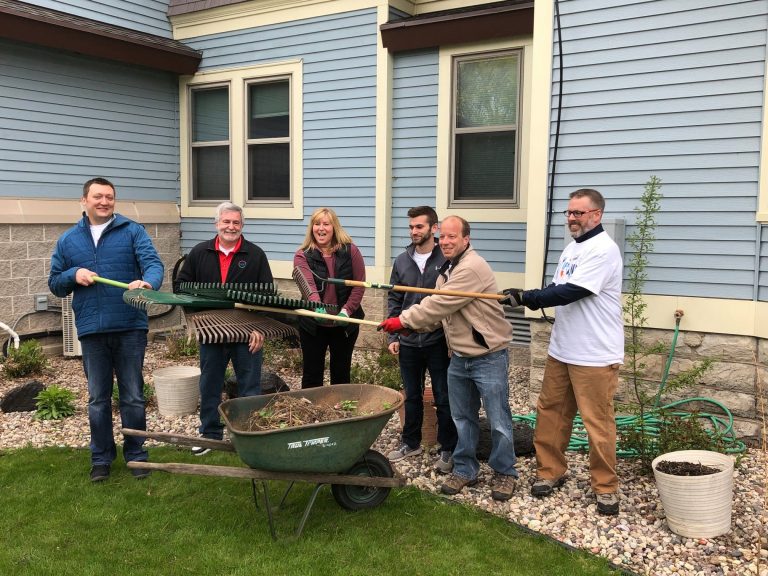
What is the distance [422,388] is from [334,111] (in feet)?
15.3

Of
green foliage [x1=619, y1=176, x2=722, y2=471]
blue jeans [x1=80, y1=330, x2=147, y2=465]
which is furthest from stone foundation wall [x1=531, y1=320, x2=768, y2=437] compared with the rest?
blue jeans [x1=80, y1=330, x2=147, y2=465]

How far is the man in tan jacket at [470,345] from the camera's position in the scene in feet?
13.8

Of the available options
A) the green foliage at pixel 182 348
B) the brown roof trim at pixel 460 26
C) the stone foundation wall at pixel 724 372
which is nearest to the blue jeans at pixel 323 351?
the stone foundation wall at pixel 724 372

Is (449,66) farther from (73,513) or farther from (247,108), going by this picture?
(73,513)

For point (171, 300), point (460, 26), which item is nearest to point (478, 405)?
point (171, 300)

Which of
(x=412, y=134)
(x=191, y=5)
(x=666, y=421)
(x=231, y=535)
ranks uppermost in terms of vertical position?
(x=191, y=5)

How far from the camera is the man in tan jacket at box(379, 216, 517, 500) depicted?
420 centimetres

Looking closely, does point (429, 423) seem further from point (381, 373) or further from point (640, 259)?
point (640, 259)

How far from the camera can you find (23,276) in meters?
8.17

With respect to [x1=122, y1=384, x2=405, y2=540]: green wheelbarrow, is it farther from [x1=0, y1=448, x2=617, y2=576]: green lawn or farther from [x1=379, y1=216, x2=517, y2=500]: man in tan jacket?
[x1=379, y1=216, x2=517, y2=500]: man in tan jacket

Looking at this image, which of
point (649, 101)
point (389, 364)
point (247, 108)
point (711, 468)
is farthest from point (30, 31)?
point (711, 468)

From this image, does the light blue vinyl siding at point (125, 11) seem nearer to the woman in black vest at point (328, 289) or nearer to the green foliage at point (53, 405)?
the green foliage at point (53, 405)

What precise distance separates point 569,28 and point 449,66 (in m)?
2.10

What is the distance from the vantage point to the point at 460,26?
7.60 metres
